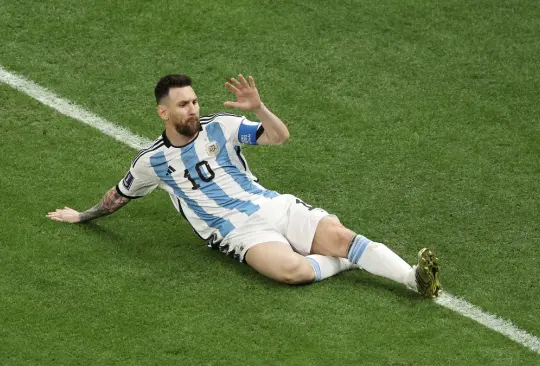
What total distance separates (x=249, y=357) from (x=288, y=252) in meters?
1.00

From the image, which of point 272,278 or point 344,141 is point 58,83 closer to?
point 344,141

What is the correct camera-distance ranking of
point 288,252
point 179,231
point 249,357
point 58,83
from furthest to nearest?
point 58,83, point 179,231, point 288,252, point 249,357

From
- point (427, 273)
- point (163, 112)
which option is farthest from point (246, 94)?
point (427, 273)

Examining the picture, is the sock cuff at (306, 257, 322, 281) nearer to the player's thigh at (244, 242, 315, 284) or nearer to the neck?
the player's thigh at (244, 242, 315, 284)

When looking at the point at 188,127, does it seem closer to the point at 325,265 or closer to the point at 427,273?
the point at 325,265

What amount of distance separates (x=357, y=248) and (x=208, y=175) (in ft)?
3.88

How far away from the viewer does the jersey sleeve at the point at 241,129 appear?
8711mm

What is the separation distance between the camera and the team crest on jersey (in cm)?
891

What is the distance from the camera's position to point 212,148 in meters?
8.91

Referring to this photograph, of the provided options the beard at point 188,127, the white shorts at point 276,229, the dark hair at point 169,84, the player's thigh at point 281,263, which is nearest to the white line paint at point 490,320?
the player's thigh at point 281,263

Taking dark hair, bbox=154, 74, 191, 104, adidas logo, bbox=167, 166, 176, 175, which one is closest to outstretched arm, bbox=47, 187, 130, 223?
adidas logo, bbox=167, 166, 176, 175

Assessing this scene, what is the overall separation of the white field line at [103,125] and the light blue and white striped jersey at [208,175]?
136cm

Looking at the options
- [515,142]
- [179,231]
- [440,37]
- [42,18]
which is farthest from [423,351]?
[42,18]

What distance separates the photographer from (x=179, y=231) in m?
9.31
